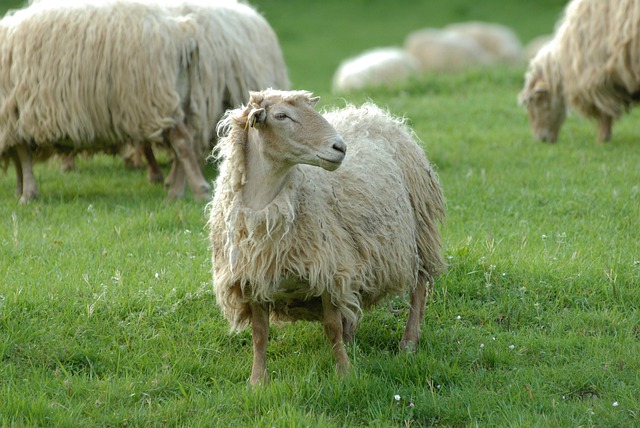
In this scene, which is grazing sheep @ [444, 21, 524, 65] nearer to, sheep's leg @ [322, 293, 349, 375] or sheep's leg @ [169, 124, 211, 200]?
sheep's leg @ [169, 124, 211, 200]

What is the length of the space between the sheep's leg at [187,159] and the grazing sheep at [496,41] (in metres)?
20.0

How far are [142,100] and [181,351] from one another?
3.51m

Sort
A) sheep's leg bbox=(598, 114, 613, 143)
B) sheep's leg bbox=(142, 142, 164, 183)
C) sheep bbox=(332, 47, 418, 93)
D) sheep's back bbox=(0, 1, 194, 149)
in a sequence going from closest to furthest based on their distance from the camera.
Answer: sheep's back bbox=(0, 1, 194, 149), sheep's leg bbox=(142, 142, 164, 183), sheep's leg bbox=(598, 114, 613, 143), sheep bbox=(332, 47, 418, 93)

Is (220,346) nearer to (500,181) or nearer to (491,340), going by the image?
(491,340)

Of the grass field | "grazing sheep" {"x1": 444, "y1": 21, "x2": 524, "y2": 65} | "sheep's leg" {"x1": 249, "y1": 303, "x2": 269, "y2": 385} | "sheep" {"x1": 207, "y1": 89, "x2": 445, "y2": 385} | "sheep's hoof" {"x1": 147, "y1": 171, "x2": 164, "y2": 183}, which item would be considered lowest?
"grazing sheep" {"x1": 444, "y1": 21, "x2": 524, "y2": 65}

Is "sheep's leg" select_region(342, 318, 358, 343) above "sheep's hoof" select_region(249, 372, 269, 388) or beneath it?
beneath

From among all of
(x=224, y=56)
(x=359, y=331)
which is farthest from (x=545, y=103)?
(x=359, y=331)

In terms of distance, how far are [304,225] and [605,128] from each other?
22.0ft

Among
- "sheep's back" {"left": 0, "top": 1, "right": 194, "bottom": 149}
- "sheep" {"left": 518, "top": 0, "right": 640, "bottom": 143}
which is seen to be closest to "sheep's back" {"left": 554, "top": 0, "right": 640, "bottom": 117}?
"sheep" {"left": 518, "top": 0, "right": 640, "bottom": 143}

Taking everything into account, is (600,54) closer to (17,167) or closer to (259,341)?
(17,167)

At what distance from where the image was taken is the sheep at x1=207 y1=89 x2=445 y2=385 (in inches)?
175

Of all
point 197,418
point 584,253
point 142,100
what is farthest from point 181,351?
point 142,100

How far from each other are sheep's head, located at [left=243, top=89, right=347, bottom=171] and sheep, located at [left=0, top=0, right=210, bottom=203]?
3806mm

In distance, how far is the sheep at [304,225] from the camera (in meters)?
4.46
